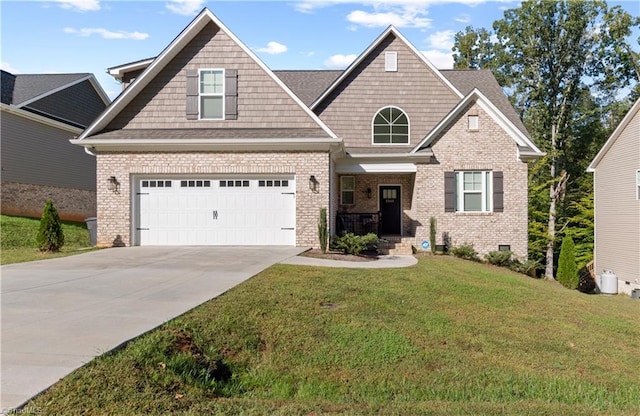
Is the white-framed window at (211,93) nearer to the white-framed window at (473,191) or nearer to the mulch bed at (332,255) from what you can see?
the mulch bed at (332,255)

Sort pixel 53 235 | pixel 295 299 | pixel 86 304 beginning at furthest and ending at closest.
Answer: pixel 53 235
pixel 295 299
pixel 86 304

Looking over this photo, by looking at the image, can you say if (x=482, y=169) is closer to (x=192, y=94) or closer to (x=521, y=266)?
(x=521, y=266)

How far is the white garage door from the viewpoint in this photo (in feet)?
46.3

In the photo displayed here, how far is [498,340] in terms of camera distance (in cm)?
657

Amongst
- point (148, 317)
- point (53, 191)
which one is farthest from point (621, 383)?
point (53, 191)

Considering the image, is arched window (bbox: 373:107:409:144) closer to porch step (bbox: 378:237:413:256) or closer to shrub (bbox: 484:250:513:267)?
porch step (bbox: 378:237:413:256)

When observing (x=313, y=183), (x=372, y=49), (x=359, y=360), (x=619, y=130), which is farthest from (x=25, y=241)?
(x=619, y=130)

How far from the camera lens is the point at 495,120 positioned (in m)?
16.2

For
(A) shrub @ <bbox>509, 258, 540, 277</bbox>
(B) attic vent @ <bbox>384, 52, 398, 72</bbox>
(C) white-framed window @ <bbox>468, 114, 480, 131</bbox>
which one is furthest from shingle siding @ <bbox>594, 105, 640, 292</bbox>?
(B) attic vent @ <bbox>384, 52, 398, 72</bbox>

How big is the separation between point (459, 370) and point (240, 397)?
2.74m

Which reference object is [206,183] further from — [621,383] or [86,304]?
[621,383]

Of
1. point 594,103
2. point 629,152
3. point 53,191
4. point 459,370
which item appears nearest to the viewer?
point 459,370

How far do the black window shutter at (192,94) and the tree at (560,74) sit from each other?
20.2 meters

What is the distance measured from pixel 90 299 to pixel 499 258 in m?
13.1
